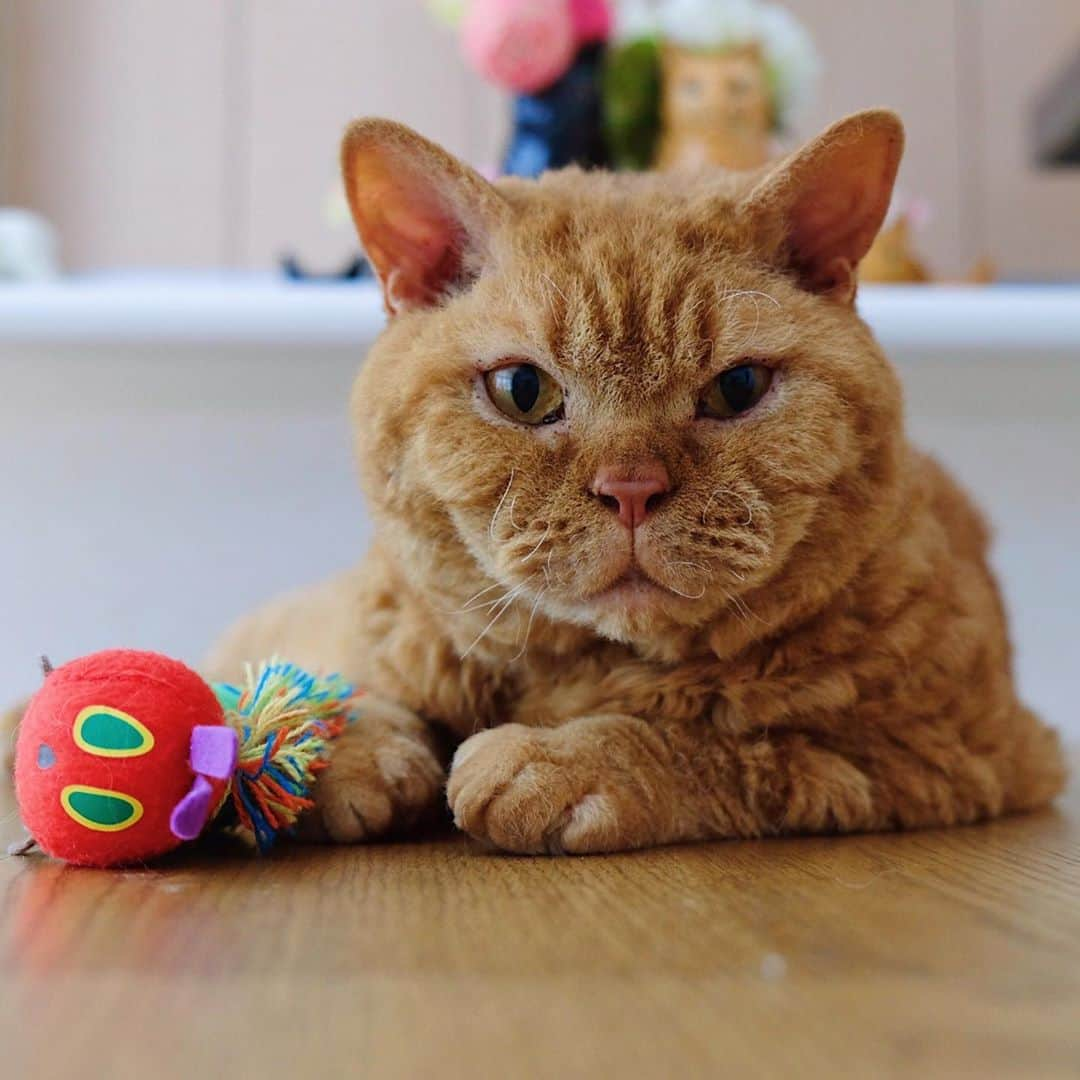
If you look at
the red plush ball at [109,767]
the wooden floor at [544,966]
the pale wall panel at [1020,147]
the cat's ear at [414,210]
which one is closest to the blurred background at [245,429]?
the pale wall panel at [1020,147]

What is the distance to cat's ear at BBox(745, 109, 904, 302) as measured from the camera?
1.20 meters

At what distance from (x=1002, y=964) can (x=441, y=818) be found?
64 cm

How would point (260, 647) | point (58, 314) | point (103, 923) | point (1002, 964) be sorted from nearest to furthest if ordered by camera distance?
point (1002, 964) → point (103, 923) → point (260, 647) → point (58, 314)

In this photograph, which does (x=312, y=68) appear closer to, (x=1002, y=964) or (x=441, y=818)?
(x=441, y=818)

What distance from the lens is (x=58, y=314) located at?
2406mm

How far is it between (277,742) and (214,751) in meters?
0.10

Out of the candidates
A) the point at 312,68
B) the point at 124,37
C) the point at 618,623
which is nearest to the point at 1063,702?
the point at 618,623

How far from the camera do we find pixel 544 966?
30.2 inches

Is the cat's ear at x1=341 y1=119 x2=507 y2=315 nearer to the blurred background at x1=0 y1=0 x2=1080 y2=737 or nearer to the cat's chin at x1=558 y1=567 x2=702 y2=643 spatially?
the cat's chin at x1=558 y1=567 x2=702 y2=643

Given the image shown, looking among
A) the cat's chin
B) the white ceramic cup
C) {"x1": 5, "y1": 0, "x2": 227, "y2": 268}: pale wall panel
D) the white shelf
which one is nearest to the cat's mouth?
the cat's chin

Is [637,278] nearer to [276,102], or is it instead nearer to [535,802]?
[535,802]

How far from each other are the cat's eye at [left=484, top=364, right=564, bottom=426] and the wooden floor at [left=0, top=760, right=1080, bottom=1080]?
416mm

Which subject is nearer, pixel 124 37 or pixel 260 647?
pixel 260 647

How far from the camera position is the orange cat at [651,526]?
1.10m
